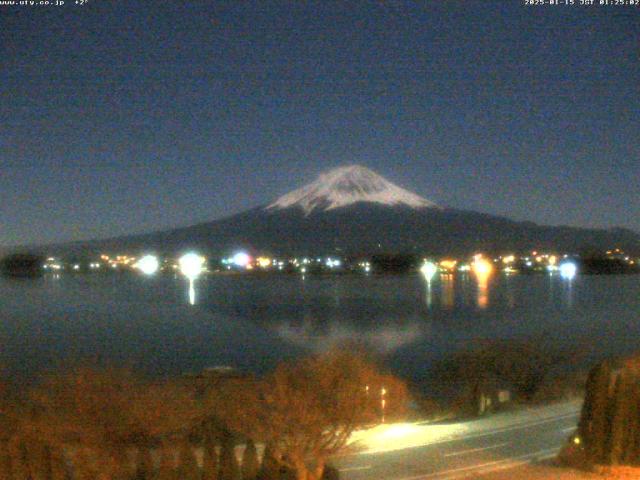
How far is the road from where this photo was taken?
9.48 meters

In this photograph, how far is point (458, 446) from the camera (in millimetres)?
11359

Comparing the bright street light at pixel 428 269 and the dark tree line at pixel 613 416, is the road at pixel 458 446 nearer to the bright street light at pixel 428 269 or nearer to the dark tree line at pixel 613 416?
the dark tree line at pixel 613 416

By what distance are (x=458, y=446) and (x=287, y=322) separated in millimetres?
29337

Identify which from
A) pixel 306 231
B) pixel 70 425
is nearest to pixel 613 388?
pixel 70 425

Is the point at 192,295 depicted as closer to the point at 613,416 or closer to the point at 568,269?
the point at 568,269

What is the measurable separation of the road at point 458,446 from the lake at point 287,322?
4.63m

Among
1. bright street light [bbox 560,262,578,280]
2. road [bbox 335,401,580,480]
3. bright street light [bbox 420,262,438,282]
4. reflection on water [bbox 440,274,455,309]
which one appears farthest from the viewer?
bright street light [bbox 560,262,578,280]

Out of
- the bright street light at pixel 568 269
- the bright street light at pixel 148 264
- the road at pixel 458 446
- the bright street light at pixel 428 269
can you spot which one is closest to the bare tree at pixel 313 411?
the road at pixel 458 446

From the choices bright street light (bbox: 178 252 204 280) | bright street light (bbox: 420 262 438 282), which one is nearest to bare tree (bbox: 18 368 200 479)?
A: bright street light (bbox: 420 262 438 282)

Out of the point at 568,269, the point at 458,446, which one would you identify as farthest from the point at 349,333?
the point at 568,269

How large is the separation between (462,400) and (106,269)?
84677 millimetres

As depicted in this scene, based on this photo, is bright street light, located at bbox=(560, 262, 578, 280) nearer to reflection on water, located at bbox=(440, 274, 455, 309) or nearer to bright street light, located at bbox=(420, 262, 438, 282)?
reflection on water, located at bbox=(440, 274, 455, 309)

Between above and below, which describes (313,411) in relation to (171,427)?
above

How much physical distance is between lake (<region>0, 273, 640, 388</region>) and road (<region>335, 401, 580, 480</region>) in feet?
15.2
